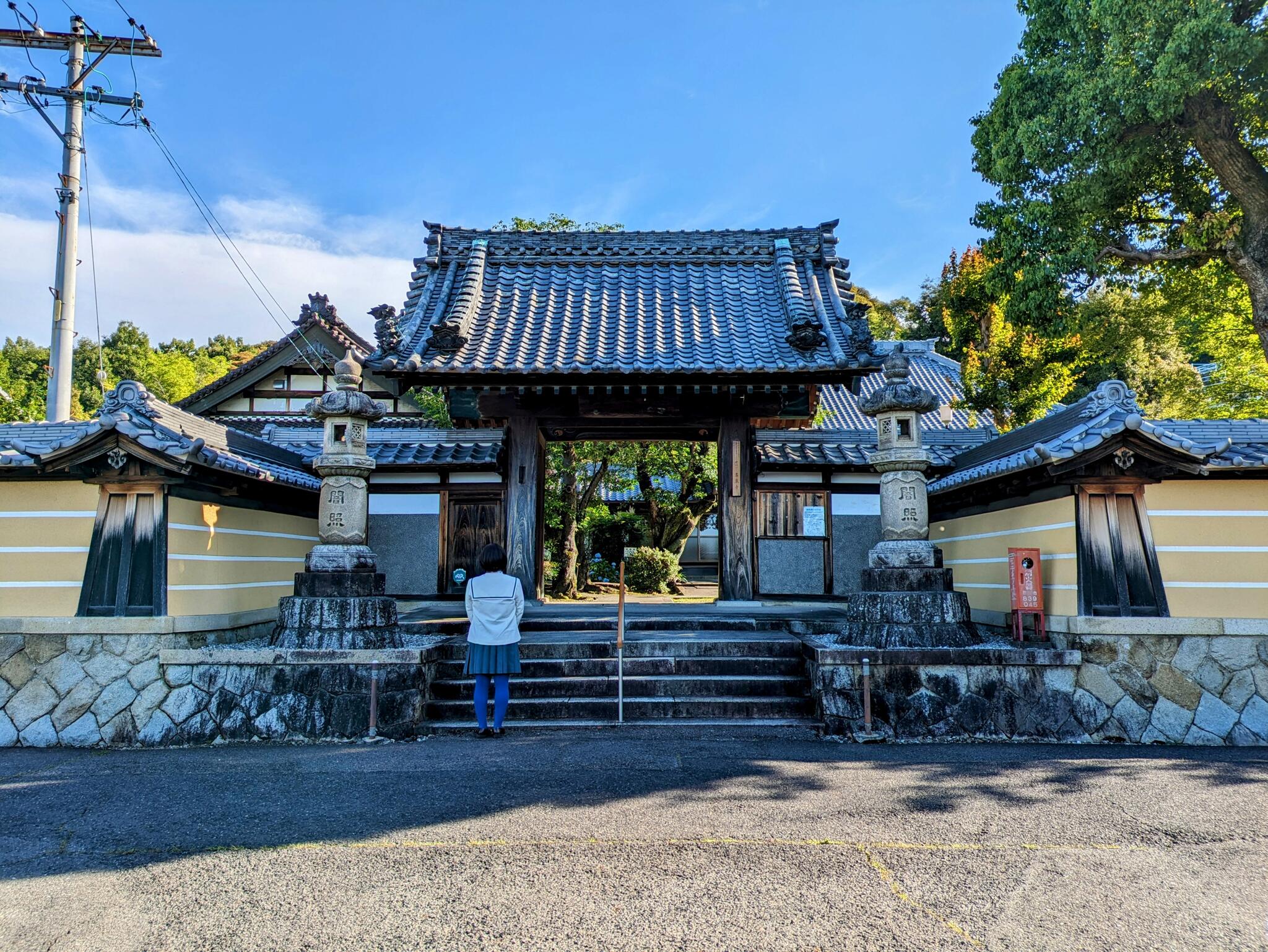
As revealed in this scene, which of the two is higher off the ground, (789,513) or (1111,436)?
(1111,436)

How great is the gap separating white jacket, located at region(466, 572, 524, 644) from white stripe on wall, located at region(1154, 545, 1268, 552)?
21.9ft

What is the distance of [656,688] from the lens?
758 centimetres

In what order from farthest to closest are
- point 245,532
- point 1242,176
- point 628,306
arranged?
1. point 628,306
2. point 1242,176
3. point 245,532

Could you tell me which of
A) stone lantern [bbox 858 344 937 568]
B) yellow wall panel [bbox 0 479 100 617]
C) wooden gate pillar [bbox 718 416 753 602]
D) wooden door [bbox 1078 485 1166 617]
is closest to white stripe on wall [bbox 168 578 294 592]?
yellow wall panel [bbox 0 479 100 617]

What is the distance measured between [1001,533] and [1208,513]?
2.08 metres

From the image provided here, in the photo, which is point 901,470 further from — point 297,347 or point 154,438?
point 297,347

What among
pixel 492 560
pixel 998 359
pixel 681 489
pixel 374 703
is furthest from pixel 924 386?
pixel 374 703

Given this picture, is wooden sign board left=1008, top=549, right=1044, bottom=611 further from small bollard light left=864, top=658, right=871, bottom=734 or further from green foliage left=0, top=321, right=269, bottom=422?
green foliage left=0, top=321, right=269, bottom=422

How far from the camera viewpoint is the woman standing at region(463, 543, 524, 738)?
6.74 meters

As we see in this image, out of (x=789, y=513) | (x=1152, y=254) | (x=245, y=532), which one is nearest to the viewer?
(x=245, y=532)

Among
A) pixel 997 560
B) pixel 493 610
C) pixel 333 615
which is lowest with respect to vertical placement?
pixel 333 615

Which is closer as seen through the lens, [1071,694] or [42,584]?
[1071,694]

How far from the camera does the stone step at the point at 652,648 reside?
7.93 m

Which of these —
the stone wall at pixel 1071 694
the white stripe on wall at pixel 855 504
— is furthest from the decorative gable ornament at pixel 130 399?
the white stripe on wall at pixel 855 504
